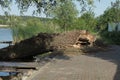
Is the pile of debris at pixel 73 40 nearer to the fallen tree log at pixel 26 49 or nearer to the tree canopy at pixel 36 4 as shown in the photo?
the fallen tree log at pixel 26 49

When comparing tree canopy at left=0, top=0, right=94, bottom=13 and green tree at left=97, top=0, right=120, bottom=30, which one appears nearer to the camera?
tree canopy at left=0, top=0, right=94, bottom=13

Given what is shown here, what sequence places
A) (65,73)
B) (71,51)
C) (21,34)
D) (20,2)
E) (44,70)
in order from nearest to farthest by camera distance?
(20,2)
(65,73)
(44,70)
(71,51)
(21,34)

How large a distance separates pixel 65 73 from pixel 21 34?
21998 millimetres

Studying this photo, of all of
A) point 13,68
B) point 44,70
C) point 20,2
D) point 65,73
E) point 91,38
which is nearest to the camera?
point 20,2

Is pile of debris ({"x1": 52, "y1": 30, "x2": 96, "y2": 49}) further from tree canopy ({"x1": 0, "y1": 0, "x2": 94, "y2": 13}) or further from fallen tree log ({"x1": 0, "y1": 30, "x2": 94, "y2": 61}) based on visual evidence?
tree canopy ({"x1": 0, "y1": 0, "x2": 94, "y2": 13})

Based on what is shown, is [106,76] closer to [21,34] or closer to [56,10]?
[56,10]

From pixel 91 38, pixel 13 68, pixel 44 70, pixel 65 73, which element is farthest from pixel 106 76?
pixel 91 38

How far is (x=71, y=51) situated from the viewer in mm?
23406

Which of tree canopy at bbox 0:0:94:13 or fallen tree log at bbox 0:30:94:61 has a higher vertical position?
tree canopy at bbox 0:0:94:13

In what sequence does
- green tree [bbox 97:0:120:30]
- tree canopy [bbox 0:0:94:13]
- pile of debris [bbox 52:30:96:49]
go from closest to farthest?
1. tree canopy [bbox 0:0:94:13]
2. pile of debris [bbox 52:30:96:49]
3. green tree [bbox 97:0:120:30]

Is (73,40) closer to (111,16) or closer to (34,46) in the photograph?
(34,46)

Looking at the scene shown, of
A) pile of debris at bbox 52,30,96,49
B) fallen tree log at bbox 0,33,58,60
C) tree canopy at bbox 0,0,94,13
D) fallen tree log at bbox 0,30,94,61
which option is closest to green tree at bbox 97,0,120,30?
pile of debris at bbox 52,30,96,49

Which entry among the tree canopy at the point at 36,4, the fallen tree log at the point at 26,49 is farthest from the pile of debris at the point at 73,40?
the tree canopy at the point at 36,4

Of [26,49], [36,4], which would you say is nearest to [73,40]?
[26,49]
